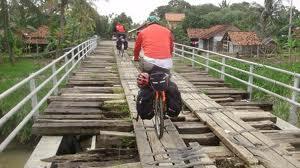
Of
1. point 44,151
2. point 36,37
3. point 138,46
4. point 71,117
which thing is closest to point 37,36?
point 36,37

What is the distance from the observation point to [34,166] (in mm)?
5285

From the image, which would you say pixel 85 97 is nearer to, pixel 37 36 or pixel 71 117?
pixel 71 117

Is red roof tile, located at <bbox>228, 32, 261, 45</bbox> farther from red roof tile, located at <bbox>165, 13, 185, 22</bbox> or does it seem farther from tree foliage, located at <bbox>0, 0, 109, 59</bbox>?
red roof tile, located at <bbox>165, 13, 185, 22</bbox>

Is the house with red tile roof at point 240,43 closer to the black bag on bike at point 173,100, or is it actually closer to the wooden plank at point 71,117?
the wooden plank at point 71,117

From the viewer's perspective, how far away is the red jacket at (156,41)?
625 centimetres

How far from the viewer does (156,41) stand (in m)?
6.29

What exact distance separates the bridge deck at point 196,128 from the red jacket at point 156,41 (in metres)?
1.21

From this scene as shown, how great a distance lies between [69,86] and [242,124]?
6125 mm

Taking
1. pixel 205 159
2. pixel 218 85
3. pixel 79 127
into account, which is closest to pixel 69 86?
pixel 218 85

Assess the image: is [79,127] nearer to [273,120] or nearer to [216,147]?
[216,147]

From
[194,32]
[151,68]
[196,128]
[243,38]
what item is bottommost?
[196,128]

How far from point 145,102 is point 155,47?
2.76 ft

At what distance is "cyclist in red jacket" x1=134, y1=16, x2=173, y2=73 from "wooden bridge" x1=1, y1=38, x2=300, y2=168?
3.40 feet

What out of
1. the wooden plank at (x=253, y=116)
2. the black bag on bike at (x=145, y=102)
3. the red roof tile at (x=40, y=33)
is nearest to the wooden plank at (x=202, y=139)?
the black bag on bike at (x=145, y=102)
